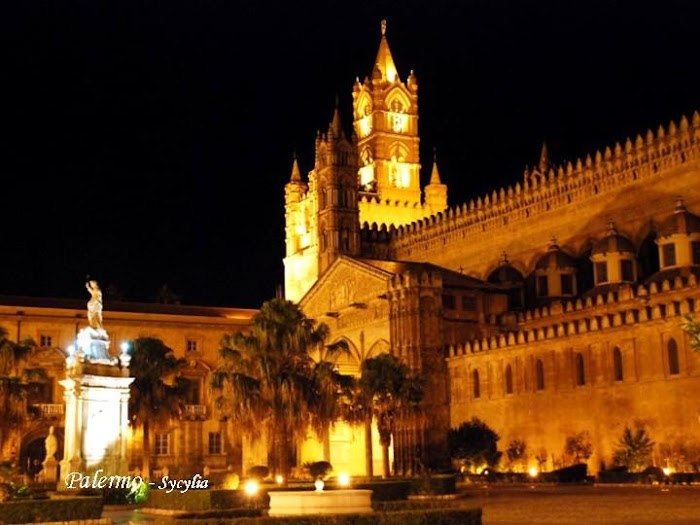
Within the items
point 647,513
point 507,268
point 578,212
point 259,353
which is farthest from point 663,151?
point 647,513

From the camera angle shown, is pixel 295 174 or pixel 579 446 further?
pixel 295 174

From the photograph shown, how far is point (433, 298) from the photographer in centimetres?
6425

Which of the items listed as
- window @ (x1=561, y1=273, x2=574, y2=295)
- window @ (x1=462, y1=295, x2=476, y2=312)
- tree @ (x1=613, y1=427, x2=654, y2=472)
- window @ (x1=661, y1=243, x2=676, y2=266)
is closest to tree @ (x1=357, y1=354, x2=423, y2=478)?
tree @ (x1=613, y1=427, x2=654, y2=472)

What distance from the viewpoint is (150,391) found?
51562 mm

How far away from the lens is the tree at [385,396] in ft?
168

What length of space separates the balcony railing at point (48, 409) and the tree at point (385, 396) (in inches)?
1086

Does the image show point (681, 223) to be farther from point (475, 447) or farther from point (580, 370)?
point (475, 447)

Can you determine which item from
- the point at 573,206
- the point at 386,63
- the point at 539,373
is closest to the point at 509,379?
the point at 539,373

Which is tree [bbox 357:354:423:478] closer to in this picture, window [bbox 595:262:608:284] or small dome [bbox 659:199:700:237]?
window [bbox 595:262:608:284]

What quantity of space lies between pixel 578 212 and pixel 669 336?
1926 centimetres

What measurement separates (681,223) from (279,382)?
76.1ft

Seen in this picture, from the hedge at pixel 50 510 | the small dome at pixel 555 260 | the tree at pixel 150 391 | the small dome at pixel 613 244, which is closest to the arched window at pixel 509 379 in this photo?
the small dome at pixel 613 244

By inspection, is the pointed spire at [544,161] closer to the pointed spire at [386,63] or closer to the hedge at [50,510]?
the pointed spire at [386,63]

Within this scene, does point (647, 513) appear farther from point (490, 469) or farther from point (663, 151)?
point (663, 151)
